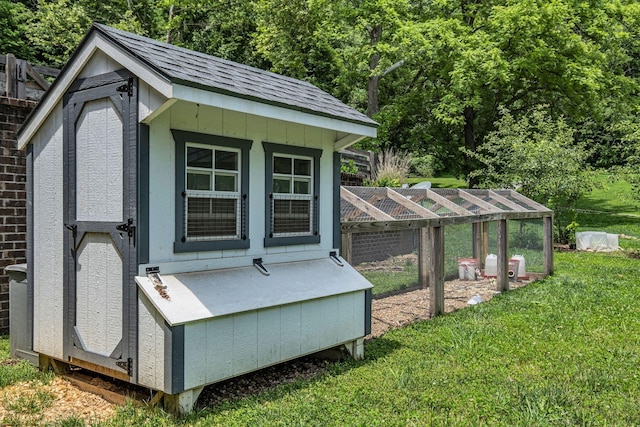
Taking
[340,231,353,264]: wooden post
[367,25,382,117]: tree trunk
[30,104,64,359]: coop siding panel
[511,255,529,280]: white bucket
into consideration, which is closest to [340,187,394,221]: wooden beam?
[340,231,353,264]: wooden post

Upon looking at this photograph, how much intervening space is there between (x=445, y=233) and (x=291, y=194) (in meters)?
4.21

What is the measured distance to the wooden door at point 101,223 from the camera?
401 centimetres

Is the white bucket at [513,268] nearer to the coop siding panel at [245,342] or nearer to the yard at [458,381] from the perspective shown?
the yard at [458,381]

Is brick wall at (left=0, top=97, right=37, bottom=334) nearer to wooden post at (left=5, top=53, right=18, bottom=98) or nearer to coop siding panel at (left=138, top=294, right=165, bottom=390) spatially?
wooden post at (left=5, top=53, right=18, bottom=98)

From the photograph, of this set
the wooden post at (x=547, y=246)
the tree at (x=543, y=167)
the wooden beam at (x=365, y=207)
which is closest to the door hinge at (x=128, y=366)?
the wooden beam at (x=365, y=207)

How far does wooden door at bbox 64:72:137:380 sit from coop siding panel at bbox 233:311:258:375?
774mm

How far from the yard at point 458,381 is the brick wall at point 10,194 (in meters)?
0.98

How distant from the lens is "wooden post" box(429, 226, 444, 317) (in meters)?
7.42

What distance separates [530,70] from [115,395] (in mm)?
18250

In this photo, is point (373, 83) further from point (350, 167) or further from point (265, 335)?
point (265, 335)

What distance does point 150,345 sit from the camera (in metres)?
3.88

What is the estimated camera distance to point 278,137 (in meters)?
5.07

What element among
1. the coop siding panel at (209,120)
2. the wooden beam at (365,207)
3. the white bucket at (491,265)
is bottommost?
the white bucket at (491,265)

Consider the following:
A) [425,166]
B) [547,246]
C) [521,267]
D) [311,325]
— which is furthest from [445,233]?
[425,166]
